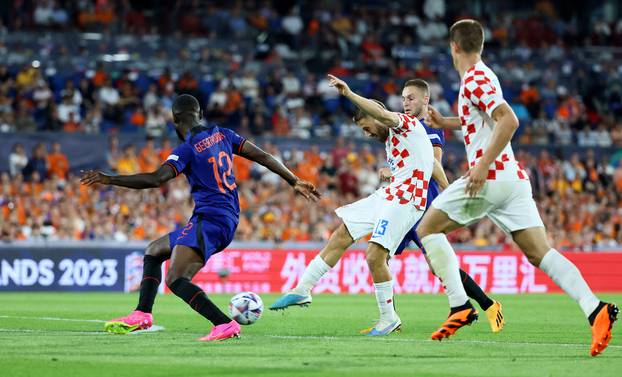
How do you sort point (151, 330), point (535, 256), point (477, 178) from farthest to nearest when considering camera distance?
point (151, 330) < point (535, 256) < point (477, 178)

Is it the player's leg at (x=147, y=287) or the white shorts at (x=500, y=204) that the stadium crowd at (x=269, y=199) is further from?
the white shorts at (x=500, y=204)

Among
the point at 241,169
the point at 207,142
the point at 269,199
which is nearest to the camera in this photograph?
the point at 207,142

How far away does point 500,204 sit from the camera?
29.7ft

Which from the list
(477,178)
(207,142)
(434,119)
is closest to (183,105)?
(207,142)

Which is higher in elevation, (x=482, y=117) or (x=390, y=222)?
(x=482, y=117)

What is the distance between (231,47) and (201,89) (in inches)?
120

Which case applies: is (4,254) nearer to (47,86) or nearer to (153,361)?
(47,86)

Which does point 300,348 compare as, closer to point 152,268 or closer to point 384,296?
point 384,296

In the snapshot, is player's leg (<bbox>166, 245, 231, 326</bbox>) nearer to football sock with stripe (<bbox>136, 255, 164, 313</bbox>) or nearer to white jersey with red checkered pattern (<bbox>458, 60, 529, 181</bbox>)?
football sock with stripe (<bbox>136, 255, 164, 313</bbox>)

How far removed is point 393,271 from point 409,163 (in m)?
12.5

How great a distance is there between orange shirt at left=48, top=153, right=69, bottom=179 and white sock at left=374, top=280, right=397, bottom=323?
46.2 ft

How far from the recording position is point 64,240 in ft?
72.1

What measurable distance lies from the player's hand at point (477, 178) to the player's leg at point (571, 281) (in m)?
0.57

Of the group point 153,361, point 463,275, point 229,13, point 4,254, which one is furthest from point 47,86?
point 153,361
